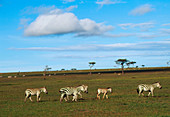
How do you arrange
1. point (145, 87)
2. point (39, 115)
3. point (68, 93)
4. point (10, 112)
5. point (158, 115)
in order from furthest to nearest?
point (145, 87) → point (68, 93) → point (10, 112) → point (39, 115) → point (158, 115)

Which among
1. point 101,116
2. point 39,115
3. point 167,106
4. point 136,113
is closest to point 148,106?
point 167,106

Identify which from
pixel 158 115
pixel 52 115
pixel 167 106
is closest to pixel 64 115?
pixel 52 115

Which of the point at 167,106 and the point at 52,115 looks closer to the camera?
the point at 52,115

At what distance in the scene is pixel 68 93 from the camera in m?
20.9

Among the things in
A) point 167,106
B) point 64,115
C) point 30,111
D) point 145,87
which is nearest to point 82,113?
point 64,115

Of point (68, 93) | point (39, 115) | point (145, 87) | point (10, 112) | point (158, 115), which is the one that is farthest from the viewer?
point (145, 87)

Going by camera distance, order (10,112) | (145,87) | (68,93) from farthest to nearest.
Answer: (145,87) → (68,93) → (10,112)

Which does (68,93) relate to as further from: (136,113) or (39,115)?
(136,113)

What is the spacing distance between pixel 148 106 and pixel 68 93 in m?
7.33

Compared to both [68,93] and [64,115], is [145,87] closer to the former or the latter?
[68,93]

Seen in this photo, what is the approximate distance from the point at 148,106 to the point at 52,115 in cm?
782

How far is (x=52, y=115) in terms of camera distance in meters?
15.4

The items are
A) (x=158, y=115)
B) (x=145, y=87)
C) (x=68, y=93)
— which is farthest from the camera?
(x=145, y=87)

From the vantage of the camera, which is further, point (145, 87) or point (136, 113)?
point (145, 87)
